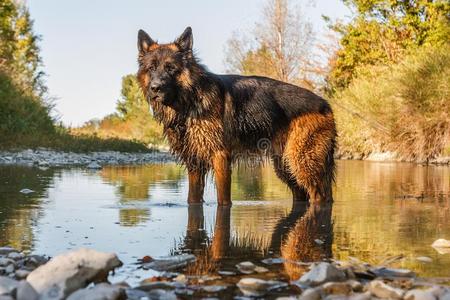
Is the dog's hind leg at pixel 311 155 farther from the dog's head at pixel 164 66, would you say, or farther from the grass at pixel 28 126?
the grass at pixel 28 126

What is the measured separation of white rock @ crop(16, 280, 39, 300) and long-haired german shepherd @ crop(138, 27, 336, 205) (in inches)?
181

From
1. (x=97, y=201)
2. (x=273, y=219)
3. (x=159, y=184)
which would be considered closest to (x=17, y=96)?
(x=159, y=184)

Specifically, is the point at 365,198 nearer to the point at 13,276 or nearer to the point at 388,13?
the point at 13,276

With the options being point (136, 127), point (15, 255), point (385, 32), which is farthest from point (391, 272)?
point (136, 127)

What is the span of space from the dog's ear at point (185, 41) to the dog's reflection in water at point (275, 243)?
1985 millimetres

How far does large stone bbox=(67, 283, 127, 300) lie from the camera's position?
10.7ft

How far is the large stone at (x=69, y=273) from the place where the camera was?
136 inches

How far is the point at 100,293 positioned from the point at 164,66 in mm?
4995

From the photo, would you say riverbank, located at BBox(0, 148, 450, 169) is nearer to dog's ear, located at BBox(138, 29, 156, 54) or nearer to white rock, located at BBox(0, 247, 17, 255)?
dog's ear, located at BBox(138, 29, 156, 54)

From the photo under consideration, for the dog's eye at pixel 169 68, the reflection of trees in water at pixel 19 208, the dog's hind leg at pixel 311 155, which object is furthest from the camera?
the dog's hind leg at pixel 311 155

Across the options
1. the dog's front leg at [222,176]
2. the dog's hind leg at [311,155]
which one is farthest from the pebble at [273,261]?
the dog's hind leg at [311,155]

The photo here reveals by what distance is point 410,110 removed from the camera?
78.1 ft

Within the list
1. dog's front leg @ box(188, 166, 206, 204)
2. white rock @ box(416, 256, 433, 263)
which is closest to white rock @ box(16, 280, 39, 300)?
white rock @ box(416, 256, 433, 263)

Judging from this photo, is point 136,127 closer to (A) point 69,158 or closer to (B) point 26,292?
(A) point 69,158
